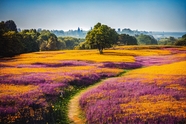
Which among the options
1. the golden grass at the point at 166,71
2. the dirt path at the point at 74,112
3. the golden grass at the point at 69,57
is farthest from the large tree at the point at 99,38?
the dirt path at the point at 74,112

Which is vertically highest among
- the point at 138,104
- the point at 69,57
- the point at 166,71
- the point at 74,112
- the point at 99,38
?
the point at 99,38

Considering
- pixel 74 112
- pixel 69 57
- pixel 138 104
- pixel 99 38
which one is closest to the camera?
pixel 138 104

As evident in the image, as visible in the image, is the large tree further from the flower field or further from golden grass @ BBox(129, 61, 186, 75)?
the flower field

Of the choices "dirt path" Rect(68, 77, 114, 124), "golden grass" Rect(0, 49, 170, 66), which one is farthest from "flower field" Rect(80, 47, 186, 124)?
"golden grass" Rect(0, 49, 170, 66)

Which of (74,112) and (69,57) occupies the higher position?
(69,57)

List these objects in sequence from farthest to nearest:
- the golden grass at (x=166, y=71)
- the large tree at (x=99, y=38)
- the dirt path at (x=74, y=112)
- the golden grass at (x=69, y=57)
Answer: the large tree at (x=99, y=38)
the golden grass at (x=69, y=57)
the golden grass at (x=166, y=71)
the dirt path at (x=74, y=112)

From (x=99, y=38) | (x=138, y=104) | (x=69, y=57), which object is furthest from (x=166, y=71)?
(x=99, y=38)

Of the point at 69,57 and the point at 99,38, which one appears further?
the point at 99,38

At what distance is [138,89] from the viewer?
22.3 meters

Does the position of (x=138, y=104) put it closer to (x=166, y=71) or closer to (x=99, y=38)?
(x=166, y=71)

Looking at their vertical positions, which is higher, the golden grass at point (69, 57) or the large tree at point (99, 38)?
the large tree at point (99, 38)

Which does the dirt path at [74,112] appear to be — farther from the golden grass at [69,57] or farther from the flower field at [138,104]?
the golden grass at [69,57]

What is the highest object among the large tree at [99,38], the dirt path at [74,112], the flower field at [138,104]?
the large tree at [99,38]

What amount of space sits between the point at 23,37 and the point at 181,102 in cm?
10712
